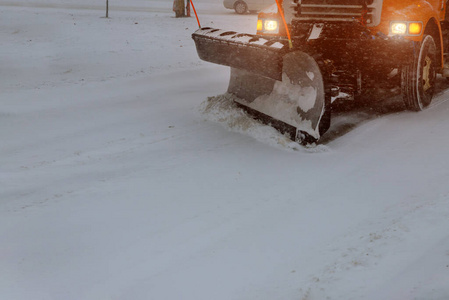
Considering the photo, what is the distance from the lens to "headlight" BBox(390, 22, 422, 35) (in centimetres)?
614

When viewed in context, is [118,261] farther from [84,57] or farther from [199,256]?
[84,57]

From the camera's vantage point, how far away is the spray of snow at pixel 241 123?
214 inches

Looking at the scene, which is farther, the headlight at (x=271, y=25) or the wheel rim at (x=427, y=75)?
the headlight at (x=271, y=25)

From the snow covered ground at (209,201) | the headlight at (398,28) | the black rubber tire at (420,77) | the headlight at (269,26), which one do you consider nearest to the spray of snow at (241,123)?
the snow covered ground at (209,201)

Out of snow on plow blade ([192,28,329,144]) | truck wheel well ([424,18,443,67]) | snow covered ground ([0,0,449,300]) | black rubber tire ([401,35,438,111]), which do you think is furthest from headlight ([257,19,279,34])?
truck wheel well ([424,18,443,67])

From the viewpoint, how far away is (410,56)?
5816 millimetres

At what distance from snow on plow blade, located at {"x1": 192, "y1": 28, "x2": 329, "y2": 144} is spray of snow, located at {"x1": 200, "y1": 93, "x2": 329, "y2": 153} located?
11 centimetres

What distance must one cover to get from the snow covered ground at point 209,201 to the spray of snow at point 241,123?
22 mm

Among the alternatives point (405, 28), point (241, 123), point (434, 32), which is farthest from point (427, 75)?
point (241, 123)

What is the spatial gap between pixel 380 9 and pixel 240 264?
3.98 metres

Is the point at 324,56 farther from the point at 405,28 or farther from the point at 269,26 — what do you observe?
the point at 269,26

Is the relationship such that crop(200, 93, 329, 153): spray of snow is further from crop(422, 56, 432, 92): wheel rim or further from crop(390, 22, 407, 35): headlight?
crop(422, 56, 432, 92): wheel rim

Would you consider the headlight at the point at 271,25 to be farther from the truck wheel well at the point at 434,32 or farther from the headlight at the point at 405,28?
the truck wheel well at the point at 434,32

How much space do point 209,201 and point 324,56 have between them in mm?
2204
